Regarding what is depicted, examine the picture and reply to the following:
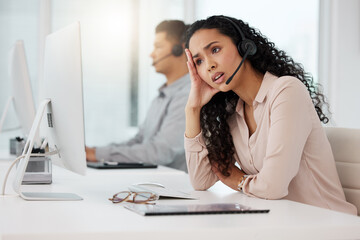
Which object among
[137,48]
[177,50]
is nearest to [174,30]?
[177,50]

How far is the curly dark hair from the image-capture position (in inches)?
74.4

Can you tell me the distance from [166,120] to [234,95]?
1.52 metres

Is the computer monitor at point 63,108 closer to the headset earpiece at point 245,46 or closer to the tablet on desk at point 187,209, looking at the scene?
the tablet on desk at point 187,209

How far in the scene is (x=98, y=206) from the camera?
1355 millimetres

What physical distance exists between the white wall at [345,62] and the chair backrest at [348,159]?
9.61 feet

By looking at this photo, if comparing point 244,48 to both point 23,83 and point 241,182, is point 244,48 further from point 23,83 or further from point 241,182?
point 23,83

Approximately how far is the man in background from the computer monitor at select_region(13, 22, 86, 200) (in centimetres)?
153

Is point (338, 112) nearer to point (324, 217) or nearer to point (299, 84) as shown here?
point (299, 84)

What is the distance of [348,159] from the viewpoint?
178 cm

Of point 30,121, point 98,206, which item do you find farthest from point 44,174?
point 98,206

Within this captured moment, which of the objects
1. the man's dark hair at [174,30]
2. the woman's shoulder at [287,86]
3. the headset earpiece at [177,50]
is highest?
the man's dark hair at [174,30]

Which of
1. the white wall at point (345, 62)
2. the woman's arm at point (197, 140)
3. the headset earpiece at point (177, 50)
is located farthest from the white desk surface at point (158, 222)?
the white wall at point (345, 62)

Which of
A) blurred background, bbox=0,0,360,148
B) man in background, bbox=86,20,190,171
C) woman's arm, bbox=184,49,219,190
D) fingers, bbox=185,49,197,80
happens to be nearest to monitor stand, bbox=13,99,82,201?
woman's arm, bbox=184,49,219,190

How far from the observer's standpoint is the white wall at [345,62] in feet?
15.3
